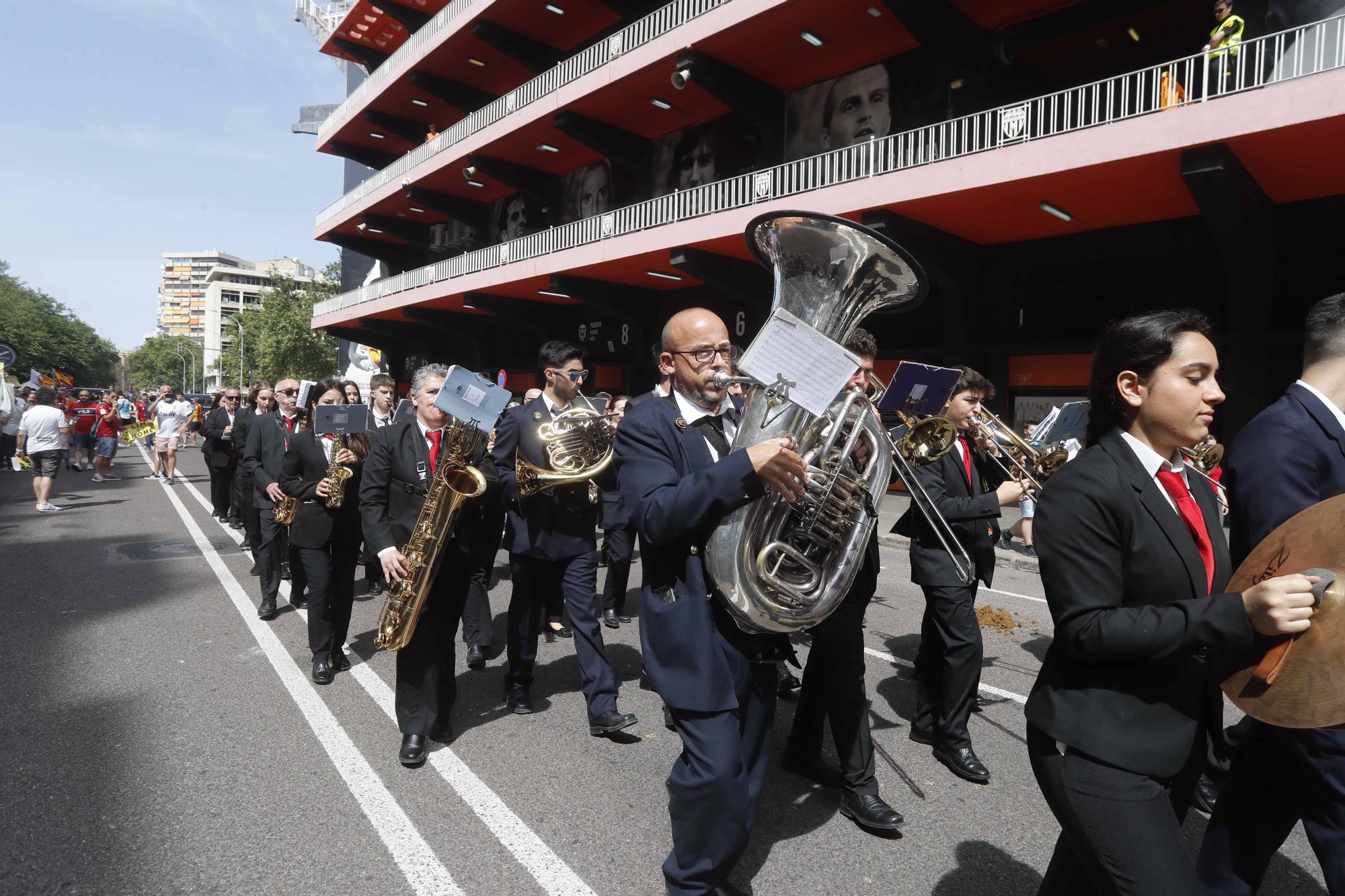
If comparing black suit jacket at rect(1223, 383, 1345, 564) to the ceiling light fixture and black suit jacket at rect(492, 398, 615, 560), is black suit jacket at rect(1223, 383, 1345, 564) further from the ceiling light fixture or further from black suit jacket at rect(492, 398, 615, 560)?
the ceiling light fixture

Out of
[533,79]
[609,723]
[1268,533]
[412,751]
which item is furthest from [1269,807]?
[533,79]

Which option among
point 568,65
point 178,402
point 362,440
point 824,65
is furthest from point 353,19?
point 362,440

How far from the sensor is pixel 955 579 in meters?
4.00

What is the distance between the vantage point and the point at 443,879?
293 centimetres

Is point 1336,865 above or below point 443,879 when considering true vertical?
above

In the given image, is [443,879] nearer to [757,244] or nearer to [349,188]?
[757,244]

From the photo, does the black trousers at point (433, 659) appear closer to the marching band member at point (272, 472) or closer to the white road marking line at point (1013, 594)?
the marching band member at point (272, 472)

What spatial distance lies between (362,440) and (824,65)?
13.4 m

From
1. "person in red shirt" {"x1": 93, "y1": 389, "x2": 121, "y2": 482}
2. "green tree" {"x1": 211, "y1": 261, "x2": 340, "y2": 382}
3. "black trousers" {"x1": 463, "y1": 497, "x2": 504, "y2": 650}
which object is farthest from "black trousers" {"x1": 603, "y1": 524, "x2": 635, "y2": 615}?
"green tree" {"x1": 211, "y1": 261, "x2": 340, "y2": 382}

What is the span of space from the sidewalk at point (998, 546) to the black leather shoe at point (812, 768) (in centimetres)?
359

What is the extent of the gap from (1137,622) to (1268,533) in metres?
0.71

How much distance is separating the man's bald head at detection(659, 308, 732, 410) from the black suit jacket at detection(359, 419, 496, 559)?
6.24ft

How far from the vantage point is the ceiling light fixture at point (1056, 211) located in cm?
1155

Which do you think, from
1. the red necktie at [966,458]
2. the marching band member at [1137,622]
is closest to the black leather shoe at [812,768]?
the red necktie at [966,458]
